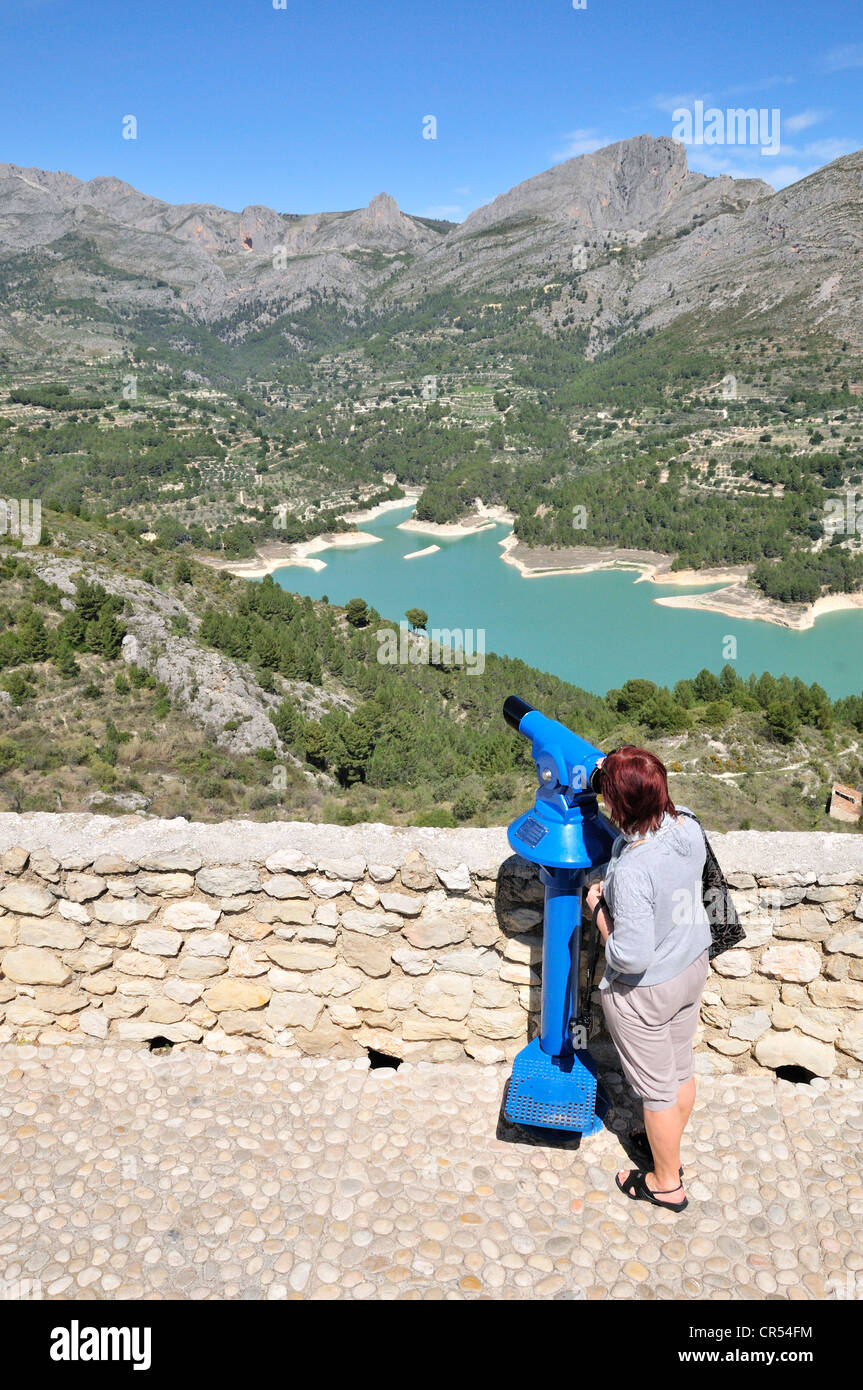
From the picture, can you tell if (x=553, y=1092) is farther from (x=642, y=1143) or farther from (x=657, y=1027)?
(x=657, y=1027)

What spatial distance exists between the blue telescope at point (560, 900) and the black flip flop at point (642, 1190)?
0.19 metres

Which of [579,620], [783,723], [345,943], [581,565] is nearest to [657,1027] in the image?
[345,943]

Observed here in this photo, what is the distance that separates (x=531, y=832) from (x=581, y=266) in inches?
5917

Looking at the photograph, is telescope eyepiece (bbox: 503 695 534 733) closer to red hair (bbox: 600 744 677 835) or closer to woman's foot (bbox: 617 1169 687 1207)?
red hair (bbox: 600 744 677 835)

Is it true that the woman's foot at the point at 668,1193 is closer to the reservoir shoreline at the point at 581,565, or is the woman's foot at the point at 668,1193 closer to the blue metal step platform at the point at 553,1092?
the blue metal step platform at the point at 553,1092

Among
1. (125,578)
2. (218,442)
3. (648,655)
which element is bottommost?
(648,655)

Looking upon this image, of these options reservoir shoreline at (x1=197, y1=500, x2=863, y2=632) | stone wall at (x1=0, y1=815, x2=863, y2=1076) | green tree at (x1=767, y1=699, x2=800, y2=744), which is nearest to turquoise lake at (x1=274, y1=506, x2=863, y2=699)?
reservoir shoreline at (x1=197, y1=500, x2=863, y2=632)

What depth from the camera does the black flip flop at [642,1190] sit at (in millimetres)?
2469

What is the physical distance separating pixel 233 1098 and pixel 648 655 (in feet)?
157

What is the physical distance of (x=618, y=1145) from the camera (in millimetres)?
2721

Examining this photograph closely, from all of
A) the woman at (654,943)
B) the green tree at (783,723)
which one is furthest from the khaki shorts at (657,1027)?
the green tree at (783,723)

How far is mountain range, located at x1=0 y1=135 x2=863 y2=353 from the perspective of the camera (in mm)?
93125

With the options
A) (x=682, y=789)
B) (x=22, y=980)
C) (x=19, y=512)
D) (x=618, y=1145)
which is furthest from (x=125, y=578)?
(x=618, y=1145)
